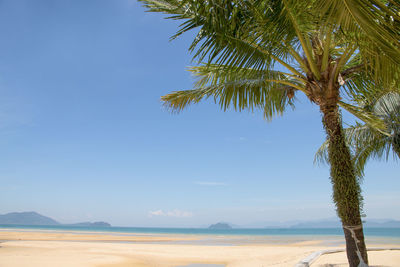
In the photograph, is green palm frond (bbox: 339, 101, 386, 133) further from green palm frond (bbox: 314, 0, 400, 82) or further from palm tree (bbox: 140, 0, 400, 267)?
green palm frond (bbox: 314, 0, 400, 82)

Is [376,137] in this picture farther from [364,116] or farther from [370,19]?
[370,19]

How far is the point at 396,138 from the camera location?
27.9 ft

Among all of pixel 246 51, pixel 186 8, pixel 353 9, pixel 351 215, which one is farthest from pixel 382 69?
pixel 186 8

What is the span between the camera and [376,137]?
27.6 feet

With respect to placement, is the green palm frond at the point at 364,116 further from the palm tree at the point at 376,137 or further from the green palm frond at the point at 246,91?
the palm tree at the point at 376,137

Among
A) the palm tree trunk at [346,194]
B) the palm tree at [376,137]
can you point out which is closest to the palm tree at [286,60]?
the palm tree trunk at [346,194]

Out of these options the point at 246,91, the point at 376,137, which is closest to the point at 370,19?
the point at 246,91

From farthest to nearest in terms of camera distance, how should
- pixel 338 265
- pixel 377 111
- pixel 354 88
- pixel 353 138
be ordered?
1. pixel 353 138
2. pixel 377 111
3. pixel 338 265
4. pixel 354 88

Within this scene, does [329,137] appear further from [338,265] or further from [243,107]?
[338,265]

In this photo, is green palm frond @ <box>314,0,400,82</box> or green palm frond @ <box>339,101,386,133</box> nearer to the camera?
green palm frond @ <box>314,0,400,82</box>

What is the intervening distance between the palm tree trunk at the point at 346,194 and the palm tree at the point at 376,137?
326 cm

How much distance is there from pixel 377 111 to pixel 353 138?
100 centimetres

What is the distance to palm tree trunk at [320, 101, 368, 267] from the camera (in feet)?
15.1

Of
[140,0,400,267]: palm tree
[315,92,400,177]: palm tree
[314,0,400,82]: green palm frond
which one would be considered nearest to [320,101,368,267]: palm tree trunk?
[140,0,400,267]: palm tree
